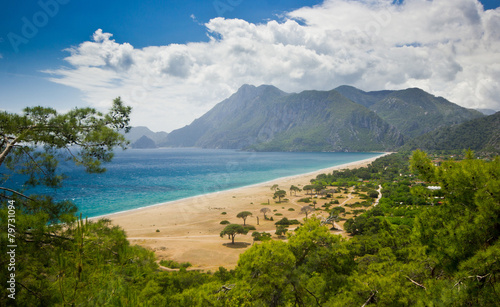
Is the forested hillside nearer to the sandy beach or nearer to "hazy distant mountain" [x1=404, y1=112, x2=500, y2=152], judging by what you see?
the sandy beach

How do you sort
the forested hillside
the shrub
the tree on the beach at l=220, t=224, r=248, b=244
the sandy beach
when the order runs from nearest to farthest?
the forested hillside, the shrub, the sandy beach, the tree on the beach at l=220, t=224, r=248, b=244

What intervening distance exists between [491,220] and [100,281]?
7.15 meters

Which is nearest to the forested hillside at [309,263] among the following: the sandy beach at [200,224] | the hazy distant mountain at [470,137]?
the sandy beach at [200,224]

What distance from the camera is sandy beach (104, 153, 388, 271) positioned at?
22000 millimetres

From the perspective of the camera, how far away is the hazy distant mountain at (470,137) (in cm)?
10300

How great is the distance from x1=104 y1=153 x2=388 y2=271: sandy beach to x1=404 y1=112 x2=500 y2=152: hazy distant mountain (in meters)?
103

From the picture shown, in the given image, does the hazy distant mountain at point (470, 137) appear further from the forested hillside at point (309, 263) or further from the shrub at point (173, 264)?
the shrub at point (173, 264)

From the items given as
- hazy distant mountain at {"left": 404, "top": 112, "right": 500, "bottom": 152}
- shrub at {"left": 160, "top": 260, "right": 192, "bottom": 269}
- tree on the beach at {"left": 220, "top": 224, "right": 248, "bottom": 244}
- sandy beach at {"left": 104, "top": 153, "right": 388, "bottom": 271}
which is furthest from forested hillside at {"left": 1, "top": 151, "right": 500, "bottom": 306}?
hazy distant mountain at {"left": 404, "top": 112, "right": 500, "bottom": 152}

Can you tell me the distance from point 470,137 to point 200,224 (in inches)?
5821

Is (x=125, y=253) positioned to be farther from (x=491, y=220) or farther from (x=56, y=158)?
(x=491, y=220)

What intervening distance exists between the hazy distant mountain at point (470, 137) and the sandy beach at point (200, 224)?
103 m

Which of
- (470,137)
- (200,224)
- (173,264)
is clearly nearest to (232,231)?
(173,264)

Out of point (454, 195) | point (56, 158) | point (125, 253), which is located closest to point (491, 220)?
point (454, 195)

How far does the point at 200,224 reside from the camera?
3256 centimetres
